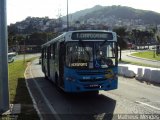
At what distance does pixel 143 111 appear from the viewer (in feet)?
41.7

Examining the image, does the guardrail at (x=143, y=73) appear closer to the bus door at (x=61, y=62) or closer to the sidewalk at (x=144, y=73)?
the sidewalk at (x=144, y=73)

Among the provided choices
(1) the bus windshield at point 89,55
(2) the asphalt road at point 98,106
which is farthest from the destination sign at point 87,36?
(2) the asphalt road at point 98,106

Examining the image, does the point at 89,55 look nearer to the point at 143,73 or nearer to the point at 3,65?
the point at 3,65

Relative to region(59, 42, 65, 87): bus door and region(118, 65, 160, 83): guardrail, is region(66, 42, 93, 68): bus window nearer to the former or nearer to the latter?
region(59, 42, 65, 87): bus door

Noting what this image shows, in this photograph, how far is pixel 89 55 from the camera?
1619 centimetres

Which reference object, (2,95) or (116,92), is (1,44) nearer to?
(2,95)

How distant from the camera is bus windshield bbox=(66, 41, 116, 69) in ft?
52.9

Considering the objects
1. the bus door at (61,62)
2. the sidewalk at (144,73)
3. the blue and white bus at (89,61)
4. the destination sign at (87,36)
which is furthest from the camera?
the sidewalk at (144,73)

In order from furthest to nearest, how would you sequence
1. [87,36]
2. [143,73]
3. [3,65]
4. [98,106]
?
[143,73] → [87,36] → [98,106] → [3,65]

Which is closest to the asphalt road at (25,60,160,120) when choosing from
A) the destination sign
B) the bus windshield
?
the bus windshield

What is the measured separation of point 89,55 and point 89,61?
10.1 inches

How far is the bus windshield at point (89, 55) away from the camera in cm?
1612

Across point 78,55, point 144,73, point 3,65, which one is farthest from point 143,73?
point 3,65

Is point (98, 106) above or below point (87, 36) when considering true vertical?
below
